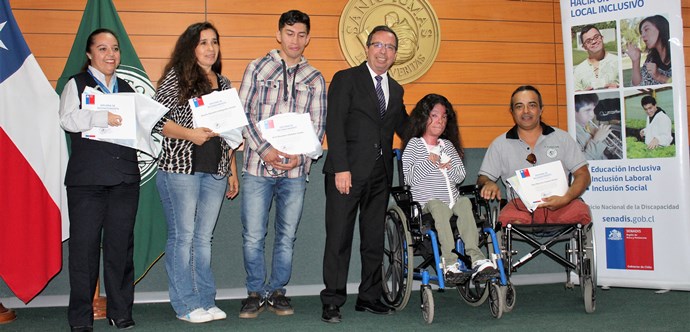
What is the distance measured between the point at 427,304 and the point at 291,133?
45.8 inches

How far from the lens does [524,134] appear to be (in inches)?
165

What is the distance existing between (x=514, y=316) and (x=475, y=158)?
1.63 meters

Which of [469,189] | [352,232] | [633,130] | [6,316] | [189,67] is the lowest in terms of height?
[6,316]

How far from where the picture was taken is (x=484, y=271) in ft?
10.8

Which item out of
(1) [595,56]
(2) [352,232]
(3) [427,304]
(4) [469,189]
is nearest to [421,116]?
(4) [469,189]

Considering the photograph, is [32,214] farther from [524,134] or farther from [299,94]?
[524,134]

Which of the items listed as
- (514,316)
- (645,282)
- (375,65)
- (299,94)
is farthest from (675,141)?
(299,94)

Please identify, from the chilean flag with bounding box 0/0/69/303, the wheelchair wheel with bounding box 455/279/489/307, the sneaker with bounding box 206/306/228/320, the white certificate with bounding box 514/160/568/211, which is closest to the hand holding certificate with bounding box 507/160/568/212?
the white certificate with bounding box 514/160/568/211

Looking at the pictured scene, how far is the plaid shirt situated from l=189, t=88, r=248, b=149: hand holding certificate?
21 cm

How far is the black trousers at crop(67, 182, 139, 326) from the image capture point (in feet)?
10.2

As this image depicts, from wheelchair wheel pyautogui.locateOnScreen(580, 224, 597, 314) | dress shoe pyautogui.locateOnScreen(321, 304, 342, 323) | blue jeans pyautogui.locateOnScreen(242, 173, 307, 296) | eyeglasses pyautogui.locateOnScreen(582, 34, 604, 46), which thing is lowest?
dress shoe pyautogui.locateOnScreen(321, 304, 342, 323)

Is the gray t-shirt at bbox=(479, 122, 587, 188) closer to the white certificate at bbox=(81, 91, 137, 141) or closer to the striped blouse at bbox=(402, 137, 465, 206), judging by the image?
the striped blouse at bbox=(402, 137, 465, 206)

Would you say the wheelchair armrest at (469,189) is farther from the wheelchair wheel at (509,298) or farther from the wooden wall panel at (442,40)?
the wooden wall panel at (442,40)

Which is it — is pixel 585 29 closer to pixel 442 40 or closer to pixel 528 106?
pixel 528 106
